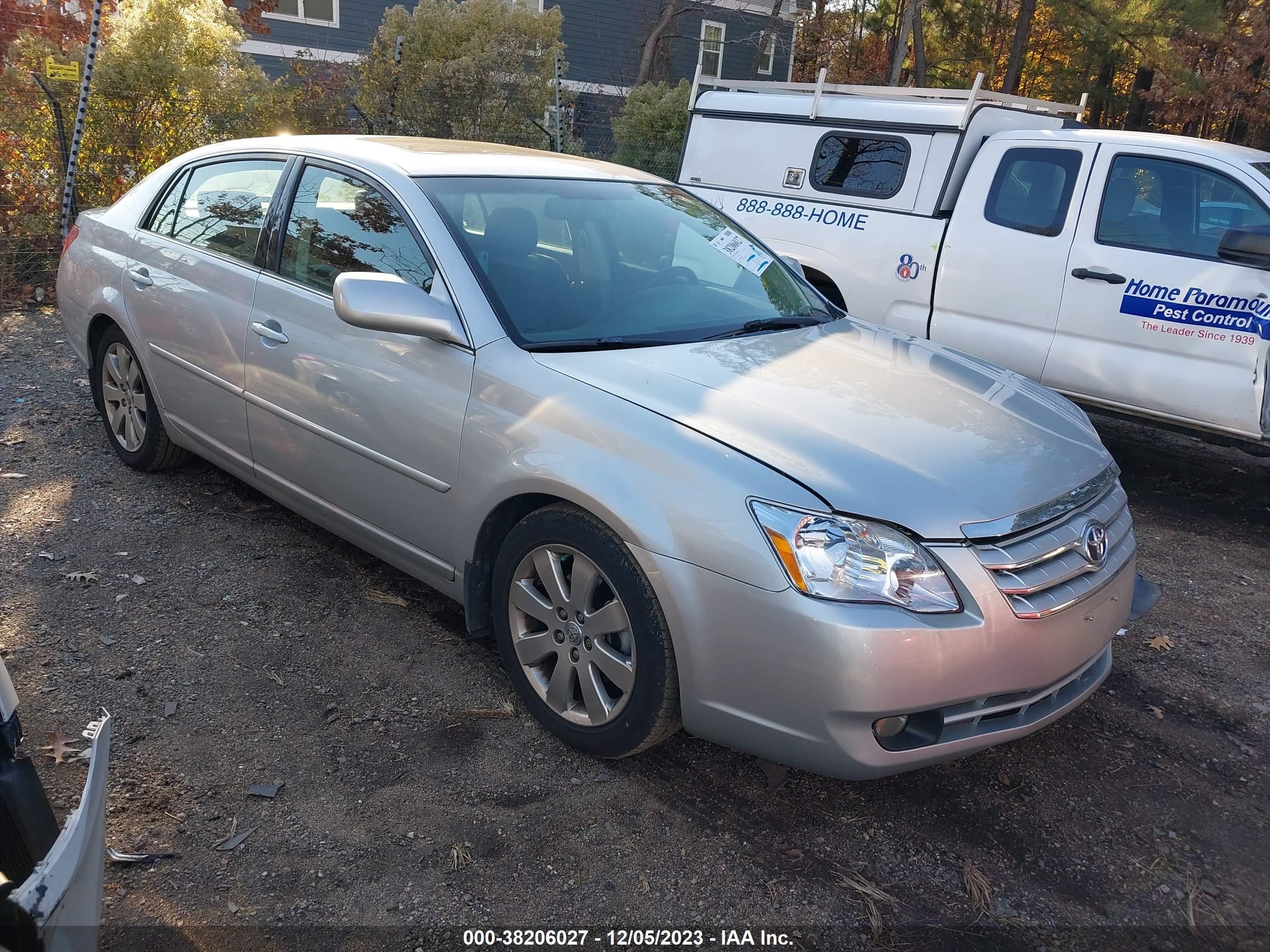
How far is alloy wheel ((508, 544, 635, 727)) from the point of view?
113 inches

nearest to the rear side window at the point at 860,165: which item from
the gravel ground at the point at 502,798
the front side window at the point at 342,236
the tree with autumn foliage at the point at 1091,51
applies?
the gravel ground at the point at 502,798

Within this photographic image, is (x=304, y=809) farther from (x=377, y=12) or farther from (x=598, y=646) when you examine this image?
(x=377, y=12)

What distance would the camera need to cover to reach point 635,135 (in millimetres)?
13109

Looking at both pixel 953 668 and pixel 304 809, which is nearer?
pixel 953 668

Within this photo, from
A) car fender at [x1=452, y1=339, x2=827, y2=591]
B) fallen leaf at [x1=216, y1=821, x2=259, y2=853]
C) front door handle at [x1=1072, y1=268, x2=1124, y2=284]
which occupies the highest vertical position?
front door handle at [x1=1072, y1=268, x2=1124, y2=284]

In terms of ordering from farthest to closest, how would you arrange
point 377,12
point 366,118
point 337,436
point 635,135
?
point 377,12 → point 635,135 → point 366,118 → point 337,436

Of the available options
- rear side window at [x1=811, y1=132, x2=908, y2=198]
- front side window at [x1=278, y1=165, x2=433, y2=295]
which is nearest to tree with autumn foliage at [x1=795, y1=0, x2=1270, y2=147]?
rear side window at [x1=811, y1=132, x2=908, y2=198]

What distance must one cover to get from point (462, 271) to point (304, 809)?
1711mm

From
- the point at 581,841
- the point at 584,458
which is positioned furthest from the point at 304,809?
the point at 584,458

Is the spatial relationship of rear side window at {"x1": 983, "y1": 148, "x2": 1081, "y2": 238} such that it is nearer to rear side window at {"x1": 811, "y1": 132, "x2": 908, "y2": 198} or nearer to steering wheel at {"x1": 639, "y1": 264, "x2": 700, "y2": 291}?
rear side window at {"x1": 811, "y1": 132, "x2": 908, "y2": 198}

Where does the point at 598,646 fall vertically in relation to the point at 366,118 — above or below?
below

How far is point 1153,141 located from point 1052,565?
4.12 metres

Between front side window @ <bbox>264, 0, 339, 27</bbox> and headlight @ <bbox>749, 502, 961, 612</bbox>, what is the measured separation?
57.6 ft

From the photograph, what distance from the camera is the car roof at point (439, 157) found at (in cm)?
373
